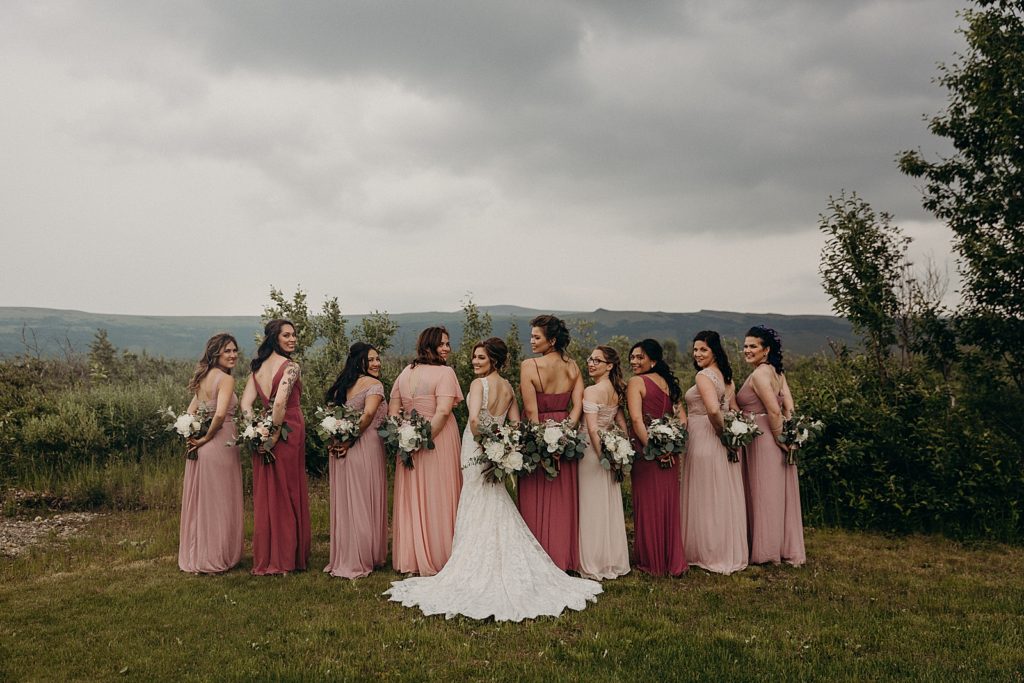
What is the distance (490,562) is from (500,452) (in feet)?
3.64

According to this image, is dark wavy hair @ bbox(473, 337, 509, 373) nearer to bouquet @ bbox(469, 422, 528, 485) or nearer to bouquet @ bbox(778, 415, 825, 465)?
bouquet @ bbox(469, 422, 528, 485)

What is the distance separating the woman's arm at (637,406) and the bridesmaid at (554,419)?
A: 0.54m

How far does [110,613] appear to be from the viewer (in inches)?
269

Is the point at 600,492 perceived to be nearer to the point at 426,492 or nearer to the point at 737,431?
the point at 737,431

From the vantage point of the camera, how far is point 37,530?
10.4 metres

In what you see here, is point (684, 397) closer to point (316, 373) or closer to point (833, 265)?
point (833, 265)

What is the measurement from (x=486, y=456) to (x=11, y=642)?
4514mm

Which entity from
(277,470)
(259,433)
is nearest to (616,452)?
(277,470)

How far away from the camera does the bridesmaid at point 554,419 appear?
7742 mm

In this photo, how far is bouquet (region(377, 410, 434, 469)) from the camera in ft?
24.8

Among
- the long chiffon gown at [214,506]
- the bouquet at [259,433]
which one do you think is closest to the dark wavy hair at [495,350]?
the bouquet at [259,433]

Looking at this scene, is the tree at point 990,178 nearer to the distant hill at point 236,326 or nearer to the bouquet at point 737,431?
the bouquet at point 737,431

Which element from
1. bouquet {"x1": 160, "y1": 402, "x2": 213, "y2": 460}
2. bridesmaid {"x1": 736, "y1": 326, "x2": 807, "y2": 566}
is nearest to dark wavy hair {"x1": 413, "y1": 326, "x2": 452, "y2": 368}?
bouquet {"x1": 160, "y1": 402, "x2": 213, "y2": 460}

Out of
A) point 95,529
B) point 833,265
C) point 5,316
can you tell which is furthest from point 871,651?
point 5,316
